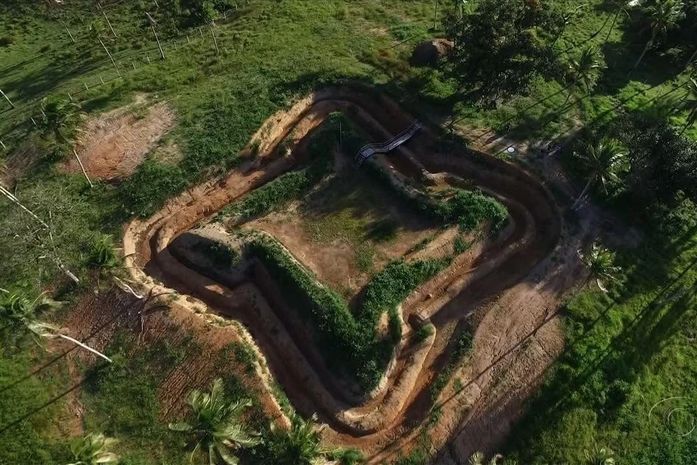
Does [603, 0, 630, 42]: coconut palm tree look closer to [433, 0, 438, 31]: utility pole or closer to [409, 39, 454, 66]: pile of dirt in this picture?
[433, 0, 438, 31]: utility pole

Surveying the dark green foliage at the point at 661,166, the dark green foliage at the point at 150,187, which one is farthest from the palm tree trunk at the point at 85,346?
the dark green foliage at the point at 661,166

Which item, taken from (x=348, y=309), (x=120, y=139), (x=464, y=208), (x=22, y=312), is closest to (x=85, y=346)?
(x=22, y=312)

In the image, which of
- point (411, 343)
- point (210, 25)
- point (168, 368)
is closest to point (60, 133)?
point (168, 368)

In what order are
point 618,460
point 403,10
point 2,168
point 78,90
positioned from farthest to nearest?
1. point 403,10
2. point 78,90
3. point 2,168
4. point 618,460

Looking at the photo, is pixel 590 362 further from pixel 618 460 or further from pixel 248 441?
pixel 248 441

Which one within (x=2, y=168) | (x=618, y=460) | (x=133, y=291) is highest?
(x=2, y=168)

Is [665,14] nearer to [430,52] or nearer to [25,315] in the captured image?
[430,52]

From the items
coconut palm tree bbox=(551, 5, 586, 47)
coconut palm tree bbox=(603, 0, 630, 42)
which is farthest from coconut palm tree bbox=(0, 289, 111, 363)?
coconut palm tree bbox=(603, 0, 630, 42)
